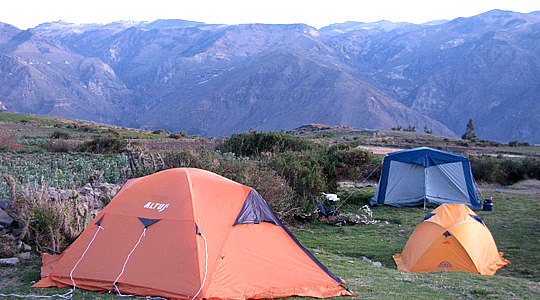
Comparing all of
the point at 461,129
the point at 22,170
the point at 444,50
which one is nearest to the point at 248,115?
the point at 461,129

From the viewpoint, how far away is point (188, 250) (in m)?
5.85

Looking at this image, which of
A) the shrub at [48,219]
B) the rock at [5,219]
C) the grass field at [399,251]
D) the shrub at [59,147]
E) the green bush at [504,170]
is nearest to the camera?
the grass field at [399,251]

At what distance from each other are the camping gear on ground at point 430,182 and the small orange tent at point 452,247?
6229 mm

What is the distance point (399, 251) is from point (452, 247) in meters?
1.45

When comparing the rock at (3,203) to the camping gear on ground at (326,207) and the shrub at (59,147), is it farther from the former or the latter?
the shrub at (59,147)

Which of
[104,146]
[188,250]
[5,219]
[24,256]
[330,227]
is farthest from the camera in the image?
[104,146]

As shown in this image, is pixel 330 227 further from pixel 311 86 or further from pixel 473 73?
pixel 473 73

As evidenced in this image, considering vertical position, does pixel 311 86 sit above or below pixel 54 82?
below

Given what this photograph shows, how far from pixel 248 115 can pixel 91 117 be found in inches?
2149

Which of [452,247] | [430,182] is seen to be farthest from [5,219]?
[430,182]

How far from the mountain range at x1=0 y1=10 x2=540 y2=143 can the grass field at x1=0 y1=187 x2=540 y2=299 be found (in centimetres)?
10204

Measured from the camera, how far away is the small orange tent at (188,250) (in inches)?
223

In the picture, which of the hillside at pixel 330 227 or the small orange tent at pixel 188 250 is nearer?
the small orange tent at pixel 188 250

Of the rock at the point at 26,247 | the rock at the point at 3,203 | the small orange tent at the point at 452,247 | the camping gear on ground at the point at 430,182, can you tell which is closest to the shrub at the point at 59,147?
the rock at the point at 3,203
